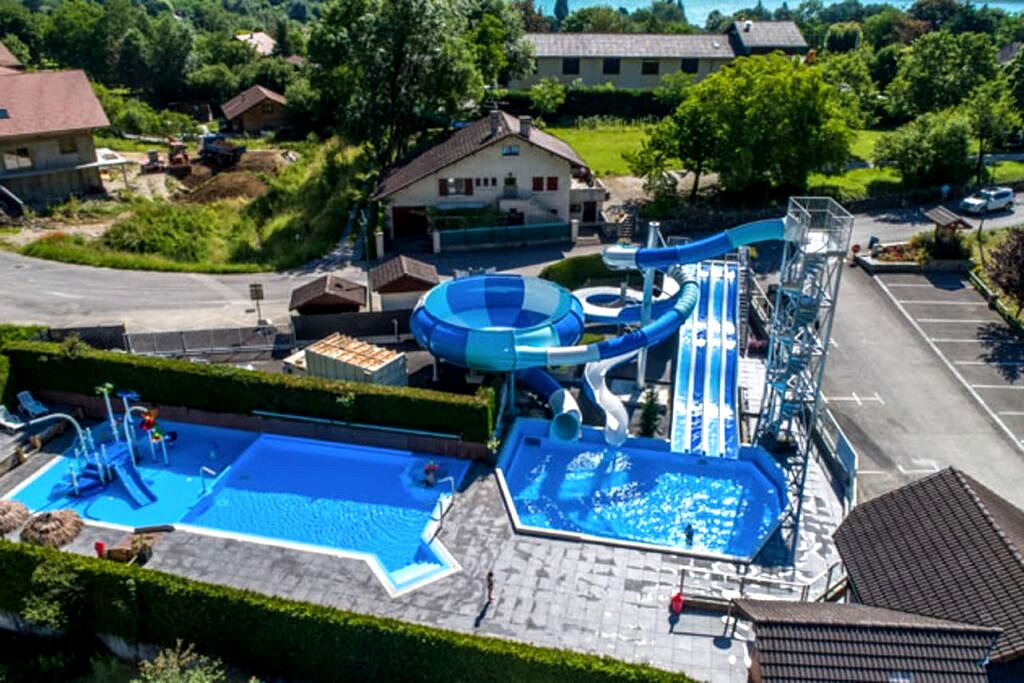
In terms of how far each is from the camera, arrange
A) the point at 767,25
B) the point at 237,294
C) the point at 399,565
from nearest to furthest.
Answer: the point at 399,565 < the point at 237,294 < the point at 767,25

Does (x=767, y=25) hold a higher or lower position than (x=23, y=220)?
higher

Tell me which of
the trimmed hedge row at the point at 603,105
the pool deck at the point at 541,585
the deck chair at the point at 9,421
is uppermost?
the trimmed hedge row at the point at 603,105

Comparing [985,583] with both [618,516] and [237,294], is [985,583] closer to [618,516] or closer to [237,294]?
[618,516]

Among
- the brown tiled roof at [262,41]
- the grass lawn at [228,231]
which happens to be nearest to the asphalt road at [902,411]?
the grass lawn at [228,231]

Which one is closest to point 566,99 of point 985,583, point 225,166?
point 225,166

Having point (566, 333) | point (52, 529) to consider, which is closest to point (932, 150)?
point (566, 333)

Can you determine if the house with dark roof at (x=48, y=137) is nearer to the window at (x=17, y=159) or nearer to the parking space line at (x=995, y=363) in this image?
the window at (x=17, y=159)
